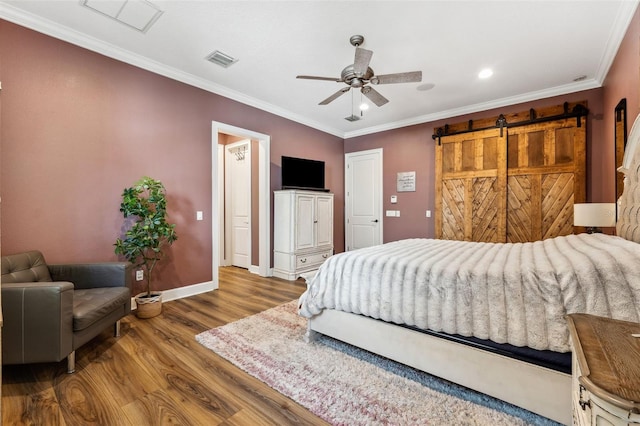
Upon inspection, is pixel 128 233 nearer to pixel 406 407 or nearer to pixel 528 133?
pixel 406 407

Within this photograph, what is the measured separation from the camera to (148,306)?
285 centimetres

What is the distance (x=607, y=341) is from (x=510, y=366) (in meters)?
0.80

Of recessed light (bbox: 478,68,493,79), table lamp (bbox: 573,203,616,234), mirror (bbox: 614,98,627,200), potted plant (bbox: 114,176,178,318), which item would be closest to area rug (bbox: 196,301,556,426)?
potted plant (bbox: 114,176,178,318)

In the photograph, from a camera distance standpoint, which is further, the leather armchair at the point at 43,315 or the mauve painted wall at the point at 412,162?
the mauve painted wall at the point at 412,162

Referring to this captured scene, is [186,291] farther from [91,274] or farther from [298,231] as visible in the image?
[298,231]

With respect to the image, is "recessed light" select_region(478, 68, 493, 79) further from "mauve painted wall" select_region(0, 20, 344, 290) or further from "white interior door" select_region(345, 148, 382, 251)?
"mauve painted wall" select_region(0, 20, 344, 290)

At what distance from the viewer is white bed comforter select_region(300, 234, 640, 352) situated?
132 centimetres

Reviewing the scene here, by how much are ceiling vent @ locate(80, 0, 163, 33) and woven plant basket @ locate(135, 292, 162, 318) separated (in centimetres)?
271

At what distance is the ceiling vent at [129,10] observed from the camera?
2277mm

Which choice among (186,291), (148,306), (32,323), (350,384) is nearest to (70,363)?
(32,323)

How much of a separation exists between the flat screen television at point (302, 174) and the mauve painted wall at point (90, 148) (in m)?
1.24

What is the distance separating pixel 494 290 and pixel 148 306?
3.14 meters

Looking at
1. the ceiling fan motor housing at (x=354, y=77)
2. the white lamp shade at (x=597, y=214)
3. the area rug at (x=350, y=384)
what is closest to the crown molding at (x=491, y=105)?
the white lamp shade at (x=597, y=214)

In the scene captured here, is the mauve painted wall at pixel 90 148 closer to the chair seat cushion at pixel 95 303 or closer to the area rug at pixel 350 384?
the chair seat cushion at pixel 95 303
